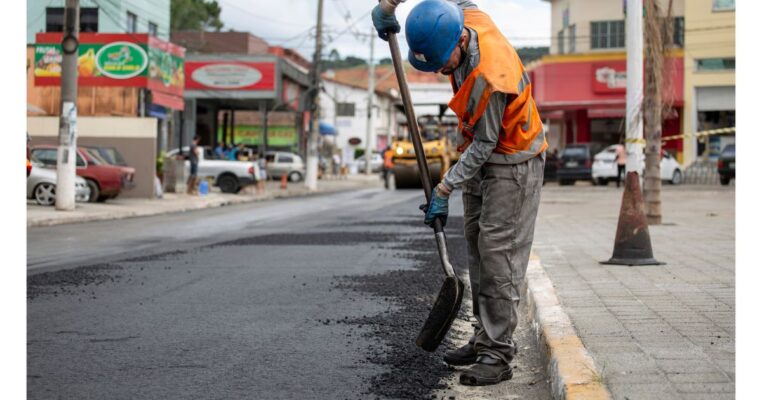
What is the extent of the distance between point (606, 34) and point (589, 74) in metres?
2.37

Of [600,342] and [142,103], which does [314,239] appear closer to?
[600,342]

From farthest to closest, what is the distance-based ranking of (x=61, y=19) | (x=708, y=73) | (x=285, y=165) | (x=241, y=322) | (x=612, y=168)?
1. (x=285, y=165)
2. (x=708, y=73)
3. (x=612, y=168)
4. (x=61, y=19)
5. (x=241, y=322)

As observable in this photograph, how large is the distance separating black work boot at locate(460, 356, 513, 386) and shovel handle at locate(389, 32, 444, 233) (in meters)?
0.69

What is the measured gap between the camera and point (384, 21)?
17.2ft

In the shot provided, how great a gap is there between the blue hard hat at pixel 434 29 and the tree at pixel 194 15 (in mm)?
67260

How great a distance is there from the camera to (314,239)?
13.5m

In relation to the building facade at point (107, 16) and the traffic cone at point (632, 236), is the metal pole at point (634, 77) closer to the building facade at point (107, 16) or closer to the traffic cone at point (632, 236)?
the traffic cone at point (632, 236)

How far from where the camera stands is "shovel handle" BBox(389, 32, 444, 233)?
5066 millimetres

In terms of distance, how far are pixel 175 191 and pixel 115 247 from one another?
58.8 ft

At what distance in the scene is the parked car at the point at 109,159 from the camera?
23.8 metres

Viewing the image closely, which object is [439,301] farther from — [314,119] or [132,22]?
[314,119]

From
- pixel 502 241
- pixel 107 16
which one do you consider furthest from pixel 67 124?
pixel 502 241

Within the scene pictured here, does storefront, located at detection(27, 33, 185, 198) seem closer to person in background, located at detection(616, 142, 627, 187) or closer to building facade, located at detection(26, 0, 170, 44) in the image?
building facade, located at detection(26, 0, 170, 44)
